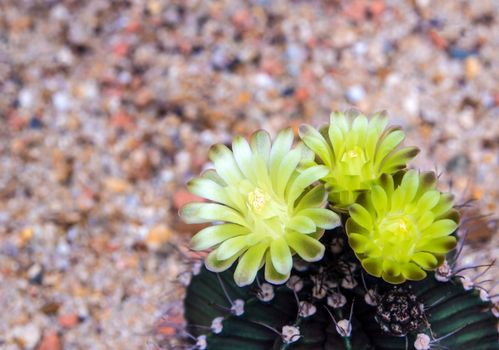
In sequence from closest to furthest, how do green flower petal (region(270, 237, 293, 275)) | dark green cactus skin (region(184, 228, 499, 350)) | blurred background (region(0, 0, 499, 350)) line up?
green flower petal (region(270, 237, 293, 275)) < dark green cactus skin (region(184, 228, 499, 350)) < blurred background (region(0, 0, 499, 350))

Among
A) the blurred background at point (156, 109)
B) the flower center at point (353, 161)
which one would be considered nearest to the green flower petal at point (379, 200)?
the flower center at point (353, 161)

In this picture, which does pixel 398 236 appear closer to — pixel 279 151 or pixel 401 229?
pixel 401 229

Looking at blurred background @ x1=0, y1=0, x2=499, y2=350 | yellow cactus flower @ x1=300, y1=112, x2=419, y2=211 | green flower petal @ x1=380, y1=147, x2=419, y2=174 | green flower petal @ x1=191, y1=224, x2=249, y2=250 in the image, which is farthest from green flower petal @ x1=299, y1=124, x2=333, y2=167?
blurred background @ x1=0, y1=0, x2=499, y2=350

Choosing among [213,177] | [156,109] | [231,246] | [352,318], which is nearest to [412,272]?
[352,318]

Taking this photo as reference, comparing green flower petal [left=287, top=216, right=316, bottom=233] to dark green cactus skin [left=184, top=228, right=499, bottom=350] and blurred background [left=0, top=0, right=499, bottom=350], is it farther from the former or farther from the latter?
blurred background [left=0, top=0, right=499, bottom=350]

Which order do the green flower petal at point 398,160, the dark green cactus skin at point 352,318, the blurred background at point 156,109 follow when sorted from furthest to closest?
the blurred background at point 156,109
the dark green cactus skin at point 352,318
the green flower petal at point 398,160

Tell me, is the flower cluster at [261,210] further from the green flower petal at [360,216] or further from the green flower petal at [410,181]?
the green flower petal at [410,181]
